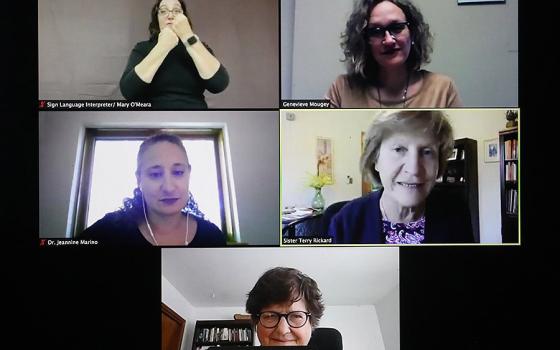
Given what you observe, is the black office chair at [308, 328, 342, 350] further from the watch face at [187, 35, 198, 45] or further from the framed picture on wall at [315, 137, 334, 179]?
the watch face at [187, 35, 198, 45]

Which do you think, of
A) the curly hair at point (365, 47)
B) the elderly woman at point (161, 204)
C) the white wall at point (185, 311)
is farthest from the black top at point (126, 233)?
the curly hair at point (365, 47)

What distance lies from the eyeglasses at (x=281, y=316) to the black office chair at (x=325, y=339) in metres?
0.06

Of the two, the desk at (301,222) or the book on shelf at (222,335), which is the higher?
the desk at (301,222)

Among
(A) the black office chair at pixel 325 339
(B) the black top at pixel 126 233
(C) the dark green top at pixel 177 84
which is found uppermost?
(C) the dark green top at pixel 177 84

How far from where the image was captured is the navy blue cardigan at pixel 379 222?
1.89 meters

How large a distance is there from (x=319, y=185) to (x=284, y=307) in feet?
1.53

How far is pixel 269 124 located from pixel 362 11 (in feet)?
1.74

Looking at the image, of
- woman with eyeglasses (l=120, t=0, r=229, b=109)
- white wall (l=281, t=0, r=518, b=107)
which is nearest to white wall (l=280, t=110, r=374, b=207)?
white wall (l=281, t=0, r=518, b=107)

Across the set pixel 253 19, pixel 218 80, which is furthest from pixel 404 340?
pixel 253 19

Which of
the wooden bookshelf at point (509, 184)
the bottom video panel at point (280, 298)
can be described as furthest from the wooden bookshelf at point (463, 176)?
the bottom video panel at point (280, 298)

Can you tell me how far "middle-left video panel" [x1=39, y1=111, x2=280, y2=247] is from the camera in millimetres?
1882

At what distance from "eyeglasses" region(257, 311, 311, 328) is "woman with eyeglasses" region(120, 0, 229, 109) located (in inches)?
31.2

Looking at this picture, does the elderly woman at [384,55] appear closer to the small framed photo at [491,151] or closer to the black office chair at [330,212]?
the small framed photo at [491,151]
